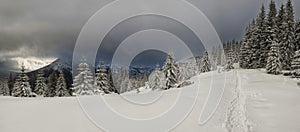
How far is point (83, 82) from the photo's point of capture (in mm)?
27922

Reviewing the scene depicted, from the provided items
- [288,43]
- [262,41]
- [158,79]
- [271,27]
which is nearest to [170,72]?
[158,79]

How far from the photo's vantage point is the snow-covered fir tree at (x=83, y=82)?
27641mm

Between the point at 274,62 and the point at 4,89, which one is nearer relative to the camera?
the point at 274,62

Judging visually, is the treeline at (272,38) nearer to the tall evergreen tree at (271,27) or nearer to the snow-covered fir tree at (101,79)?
the tall evergreen tree at (271,27)

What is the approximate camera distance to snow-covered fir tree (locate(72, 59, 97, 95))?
27641mm

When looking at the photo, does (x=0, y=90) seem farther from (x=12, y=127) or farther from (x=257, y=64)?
(x=257, y=64)

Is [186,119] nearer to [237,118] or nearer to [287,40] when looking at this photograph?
[237,118]

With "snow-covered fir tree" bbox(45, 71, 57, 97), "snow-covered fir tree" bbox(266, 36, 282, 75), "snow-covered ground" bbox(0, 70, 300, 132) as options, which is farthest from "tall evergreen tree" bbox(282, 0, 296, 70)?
"snow-covered fir tree" bbox(45, 71, 57, 97)

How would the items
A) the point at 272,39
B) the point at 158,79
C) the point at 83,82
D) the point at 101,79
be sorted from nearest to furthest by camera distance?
the point at 83,82
the point at 101,79
the point at 272,39
the point at 158,79

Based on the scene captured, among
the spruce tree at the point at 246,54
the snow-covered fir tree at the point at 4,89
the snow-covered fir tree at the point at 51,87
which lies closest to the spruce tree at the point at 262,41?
the spruce tree at the point at 246,54

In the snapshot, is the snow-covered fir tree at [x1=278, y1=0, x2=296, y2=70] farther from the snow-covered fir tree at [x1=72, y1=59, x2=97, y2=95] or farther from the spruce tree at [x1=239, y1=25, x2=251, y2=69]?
the snow-covered fir tree at [x1=72, y1=59, x2=97, y2=95]

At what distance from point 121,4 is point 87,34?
2419 millimetres

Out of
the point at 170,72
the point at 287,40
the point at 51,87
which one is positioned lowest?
the point at 51,87

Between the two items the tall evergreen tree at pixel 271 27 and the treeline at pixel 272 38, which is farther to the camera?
the tall evergreen tree at pixel 271 27
